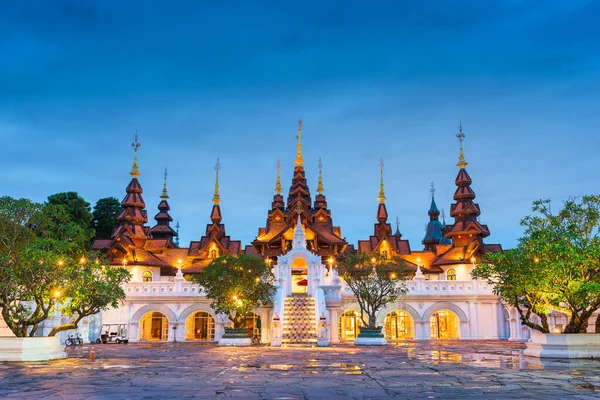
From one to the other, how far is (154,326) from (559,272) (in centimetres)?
3194

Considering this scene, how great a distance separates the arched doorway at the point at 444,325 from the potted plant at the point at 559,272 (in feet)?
54.9

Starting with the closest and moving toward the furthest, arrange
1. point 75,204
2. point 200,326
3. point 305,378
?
1. point 305,378
2. point 200,326
3. point 75,204

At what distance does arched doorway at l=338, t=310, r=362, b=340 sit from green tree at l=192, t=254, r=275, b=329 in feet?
30.7

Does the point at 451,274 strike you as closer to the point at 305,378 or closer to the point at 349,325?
the point at 349,325

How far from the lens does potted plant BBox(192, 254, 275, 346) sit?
111 feet

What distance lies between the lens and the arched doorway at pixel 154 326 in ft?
142

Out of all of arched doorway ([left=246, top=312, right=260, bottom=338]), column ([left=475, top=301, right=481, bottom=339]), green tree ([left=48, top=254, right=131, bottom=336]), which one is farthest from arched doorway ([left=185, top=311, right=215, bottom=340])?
column ([left=475, top=301, right=481, bottom=339])

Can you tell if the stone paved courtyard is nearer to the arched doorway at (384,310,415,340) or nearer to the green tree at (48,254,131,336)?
the green tree at (48,254,131,336)

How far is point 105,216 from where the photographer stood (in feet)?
223

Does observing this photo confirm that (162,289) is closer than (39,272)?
No

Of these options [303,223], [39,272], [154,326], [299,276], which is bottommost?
[154,326]

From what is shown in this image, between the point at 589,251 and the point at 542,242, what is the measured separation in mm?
1772

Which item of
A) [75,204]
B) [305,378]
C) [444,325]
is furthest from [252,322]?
[305,378]

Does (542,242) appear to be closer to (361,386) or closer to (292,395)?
(361,386)
